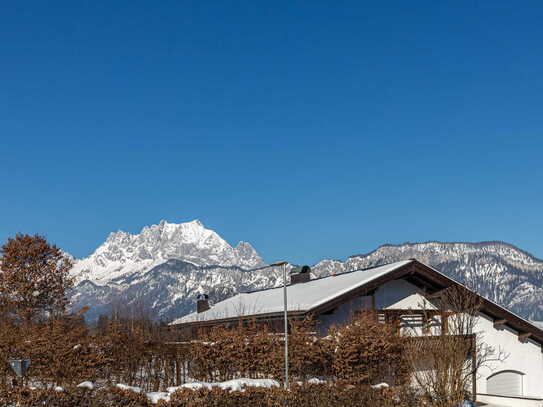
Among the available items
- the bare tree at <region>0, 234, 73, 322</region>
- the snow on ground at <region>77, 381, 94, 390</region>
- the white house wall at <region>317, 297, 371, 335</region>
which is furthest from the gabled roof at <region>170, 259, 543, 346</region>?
the bare tree at <region>0, 234, 73, 322</region>

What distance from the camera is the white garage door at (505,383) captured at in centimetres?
2423

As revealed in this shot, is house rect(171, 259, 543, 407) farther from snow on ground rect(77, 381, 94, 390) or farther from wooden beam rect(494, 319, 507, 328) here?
snow on ground rect(77, 381, 94, 390)

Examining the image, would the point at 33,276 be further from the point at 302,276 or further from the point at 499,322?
the point at 499,322

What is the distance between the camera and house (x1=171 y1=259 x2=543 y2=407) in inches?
855

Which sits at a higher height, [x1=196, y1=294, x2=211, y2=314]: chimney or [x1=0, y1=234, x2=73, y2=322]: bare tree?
[x1=0, y1=234, x2=73, y2=322]: bare tree

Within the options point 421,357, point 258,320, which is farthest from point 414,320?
point 421,357

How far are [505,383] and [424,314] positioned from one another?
5.23m

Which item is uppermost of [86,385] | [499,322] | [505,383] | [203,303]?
[203,303]

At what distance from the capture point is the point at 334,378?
17.6 m

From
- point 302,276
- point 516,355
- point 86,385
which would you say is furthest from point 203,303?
point 86,385

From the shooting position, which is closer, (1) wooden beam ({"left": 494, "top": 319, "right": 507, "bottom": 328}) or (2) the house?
(2) the house

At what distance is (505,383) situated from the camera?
2452cm

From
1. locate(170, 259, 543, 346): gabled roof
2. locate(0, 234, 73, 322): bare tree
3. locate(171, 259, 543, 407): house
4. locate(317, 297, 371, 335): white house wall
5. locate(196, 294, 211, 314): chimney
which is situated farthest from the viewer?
locate(196, 294, 211, 314): chimney

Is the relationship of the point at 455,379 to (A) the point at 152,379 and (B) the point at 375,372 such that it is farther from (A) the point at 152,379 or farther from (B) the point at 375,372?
(A) the point at 152,379
